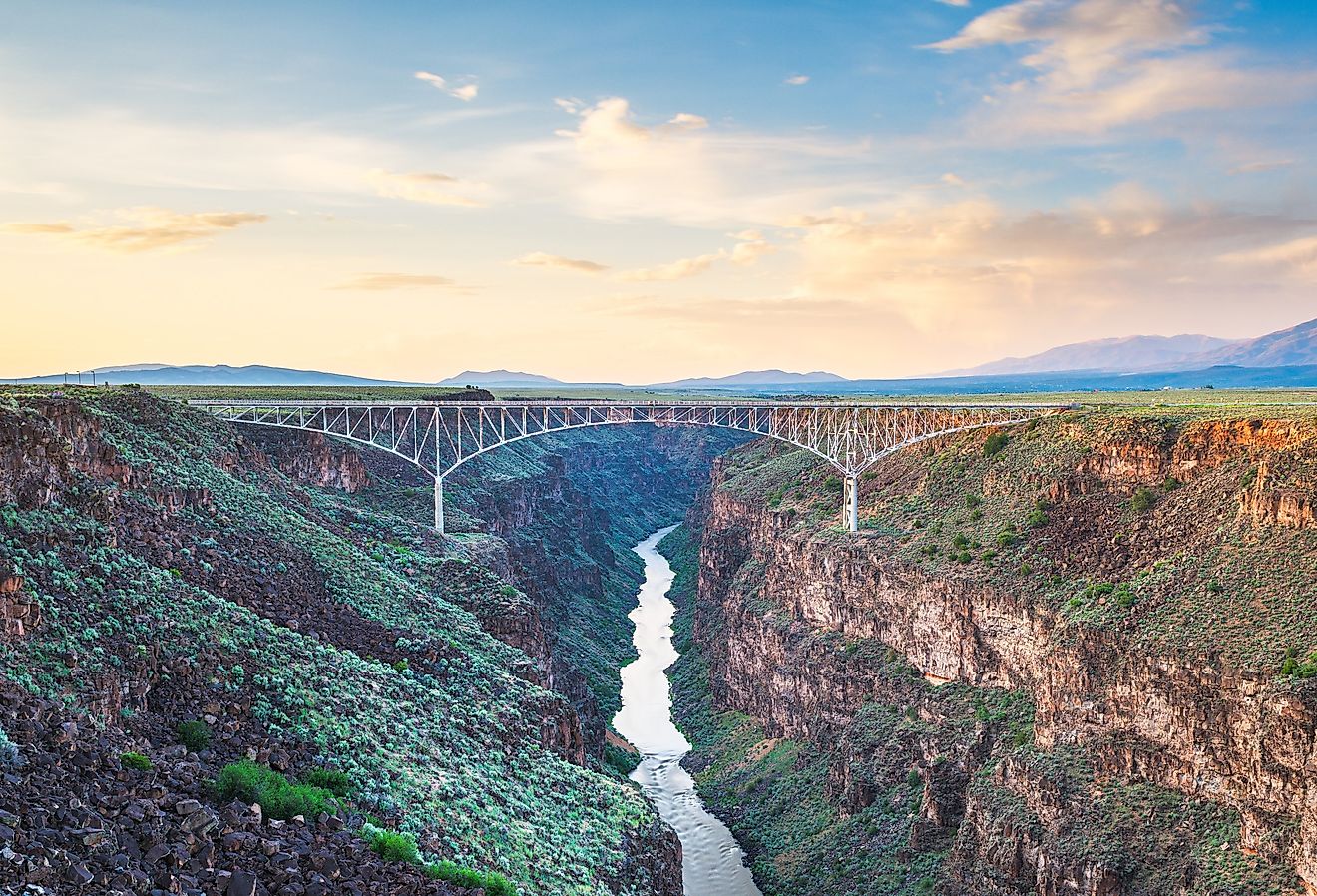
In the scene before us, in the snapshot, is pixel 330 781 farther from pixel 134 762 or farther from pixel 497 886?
pixel 134 762

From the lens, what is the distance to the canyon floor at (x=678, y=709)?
26891mm

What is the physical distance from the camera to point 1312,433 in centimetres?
5078

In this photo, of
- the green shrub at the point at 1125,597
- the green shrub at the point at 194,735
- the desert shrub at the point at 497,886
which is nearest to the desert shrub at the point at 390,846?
the desert shrub at the point at 497,886

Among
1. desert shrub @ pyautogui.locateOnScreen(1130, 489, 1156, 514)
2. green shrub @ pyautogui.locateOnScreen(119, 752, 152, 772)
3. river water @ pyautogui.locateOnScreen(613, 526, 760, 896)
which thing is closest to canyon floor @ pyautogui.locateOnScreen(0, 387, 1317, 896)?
green shrub @ pyautogui.locateOnScreen(119, 752, 152, 772)

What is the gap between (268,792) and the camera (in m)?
26.9

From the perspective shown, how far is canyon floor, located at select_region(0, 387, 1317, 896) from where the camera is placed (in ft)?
88.2

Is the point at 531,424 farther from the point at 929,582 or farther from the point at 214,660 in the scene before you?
the point at 214,660

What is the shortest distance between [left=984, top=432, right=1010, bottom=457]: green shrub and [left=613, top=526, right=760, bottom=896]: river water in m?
30.0

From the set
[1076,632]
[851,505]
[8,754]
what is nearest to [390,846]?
[8,754]

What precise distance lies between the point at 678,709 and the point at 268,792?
56833 millimetres

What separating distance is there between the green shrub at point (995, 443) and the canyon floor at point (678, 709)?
9.3 inches

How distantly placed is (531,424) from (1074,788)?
9832 centimetres

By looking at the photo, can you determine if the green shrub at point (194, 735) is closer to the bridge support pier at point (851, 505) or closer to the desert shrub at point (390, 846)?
the desert shrub at point (390, 846)

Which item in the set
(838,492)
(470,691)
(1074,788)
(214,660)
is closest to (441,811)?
(214,660)
